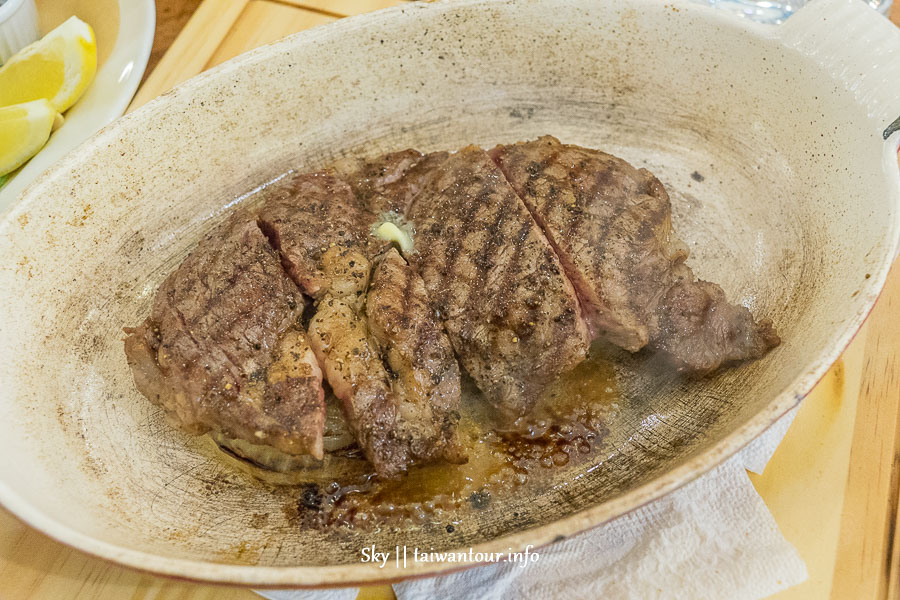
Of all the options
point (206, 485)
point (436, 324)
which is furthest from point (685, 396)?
point (206, 485)

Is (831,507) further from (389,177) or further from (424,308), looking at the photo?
(389,177)

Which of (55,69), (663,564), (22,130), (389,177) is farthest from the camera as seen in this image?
(55,69)

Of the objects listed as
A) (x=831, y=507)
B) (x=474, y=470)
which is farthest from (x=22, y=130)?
(x=831, y=507)

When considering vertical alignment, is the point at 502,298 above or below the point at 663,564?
above

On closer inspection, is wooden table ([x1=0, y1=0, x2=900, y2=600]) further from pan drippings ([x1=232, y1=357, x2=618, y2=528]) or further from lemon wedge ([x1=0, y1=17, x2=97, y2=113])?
lemon wedge ([x1=0, y1=17, x2=97, y2=113])

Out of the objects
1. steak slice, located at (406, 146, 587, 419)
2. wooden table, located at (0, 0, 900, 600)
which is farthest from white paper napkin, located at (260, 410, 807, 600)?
steak slice, located at (406, 146, 587, 419)

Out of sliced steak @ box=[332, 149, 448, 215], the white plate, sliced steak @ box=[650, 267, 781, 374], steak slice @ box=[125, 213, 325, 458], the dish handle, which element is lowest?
the white plate

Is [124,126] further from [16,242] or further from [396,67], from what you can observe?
[396,67]

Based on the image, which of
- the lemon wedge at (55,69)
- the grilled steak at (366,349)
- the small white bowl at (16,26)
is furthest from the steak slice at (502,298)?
the small white bowl at (16,26)
